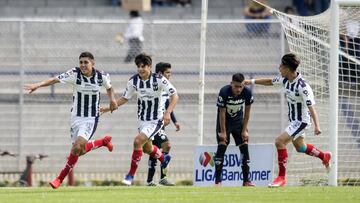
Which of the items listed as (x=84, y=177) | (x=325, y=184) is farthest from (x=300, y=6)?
(x=325, y=184)

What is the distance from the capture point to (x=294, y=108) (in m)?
21.4

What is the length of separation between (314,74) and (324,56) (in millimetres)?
374

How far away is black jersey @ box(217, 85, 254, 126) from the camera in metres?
21.7

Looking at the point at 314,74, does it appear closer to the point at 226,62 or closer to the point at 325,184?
the point at 325,184

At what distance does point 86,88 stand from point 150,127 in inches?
50.5

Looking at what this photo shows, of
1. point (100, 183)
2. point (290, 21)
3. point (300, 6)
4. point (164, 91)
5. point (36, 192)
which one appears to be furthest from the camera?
point (300, 6)

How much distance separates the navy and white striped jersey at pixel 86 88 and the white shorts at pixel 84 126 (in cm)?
6

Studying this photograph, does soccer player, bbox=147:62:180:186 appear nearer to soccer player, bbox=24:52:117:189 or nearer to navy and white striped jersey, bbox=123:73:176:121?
navy and white striped jersey, bbox=123:73:176:121

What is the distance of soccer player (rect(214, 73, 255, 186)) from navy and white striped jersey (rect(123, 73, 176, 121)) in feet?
3.32

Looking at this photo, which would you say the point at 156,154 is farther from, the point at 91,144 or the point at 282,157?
the point at 282,157

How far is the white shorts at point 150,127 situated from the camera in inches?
837

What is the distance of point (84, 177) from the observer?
90.1ft

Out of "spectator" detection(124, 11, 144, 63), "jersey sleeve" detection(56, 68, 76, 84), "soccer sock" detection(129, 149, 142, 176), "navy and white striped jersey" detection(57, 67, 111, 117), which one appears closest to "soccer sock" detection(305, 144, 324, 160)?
"soccer sock" detection(129, 149, 142, 176)

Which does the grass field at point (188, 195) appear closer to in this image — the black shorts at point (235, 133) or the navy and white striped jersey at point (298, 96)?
the navy and white striped jersey at point (298, 96)
